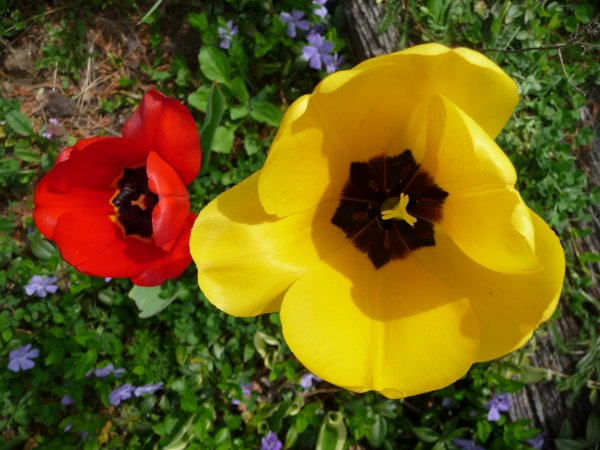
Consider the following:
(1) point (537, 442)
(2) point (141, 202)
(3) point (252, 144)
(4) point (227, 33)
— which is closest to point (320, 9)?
(4) point (227, 33)

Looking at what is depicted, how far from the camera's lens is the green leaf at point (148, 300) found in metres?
2.30

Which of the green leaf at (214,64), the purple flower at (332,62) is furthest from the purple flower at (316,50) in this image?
the green leaf at (214,64)

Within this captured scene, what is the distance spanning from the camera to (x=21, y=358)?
2.47m

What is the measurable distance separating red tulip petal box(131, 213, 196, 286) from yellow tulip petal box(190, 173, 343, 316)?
0.47 metres

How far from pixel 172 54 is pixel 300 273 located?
5.94 feet

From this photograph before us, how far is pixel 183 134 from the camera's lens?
1.83 metres

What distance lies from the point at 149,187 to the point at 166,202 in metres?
0.17

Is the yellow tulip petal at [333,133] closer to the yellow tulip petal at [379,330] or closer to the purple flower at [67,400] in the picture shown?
the yellow tulip petal at [379,330]

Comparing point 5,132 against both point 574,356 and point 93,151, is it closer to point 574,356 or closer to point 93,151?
point 93,151

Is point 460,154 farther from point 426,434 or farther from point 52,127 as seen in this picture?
point 52,127

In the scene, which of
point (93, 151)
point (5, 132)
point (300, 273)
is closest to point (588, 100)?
point (300, 273)

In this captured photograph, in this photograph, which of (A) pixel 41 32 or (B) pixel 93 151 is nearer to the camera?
(B) pixel 93 151

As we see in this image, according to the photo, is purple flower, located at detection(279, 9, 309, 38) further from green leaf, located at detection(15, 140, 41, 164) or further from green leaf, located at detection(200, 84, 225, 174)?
green leaf, located at detection(15, 140, 41, 164)

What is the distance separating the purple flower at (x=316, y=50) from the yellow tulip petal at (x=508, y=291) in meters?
1.29
